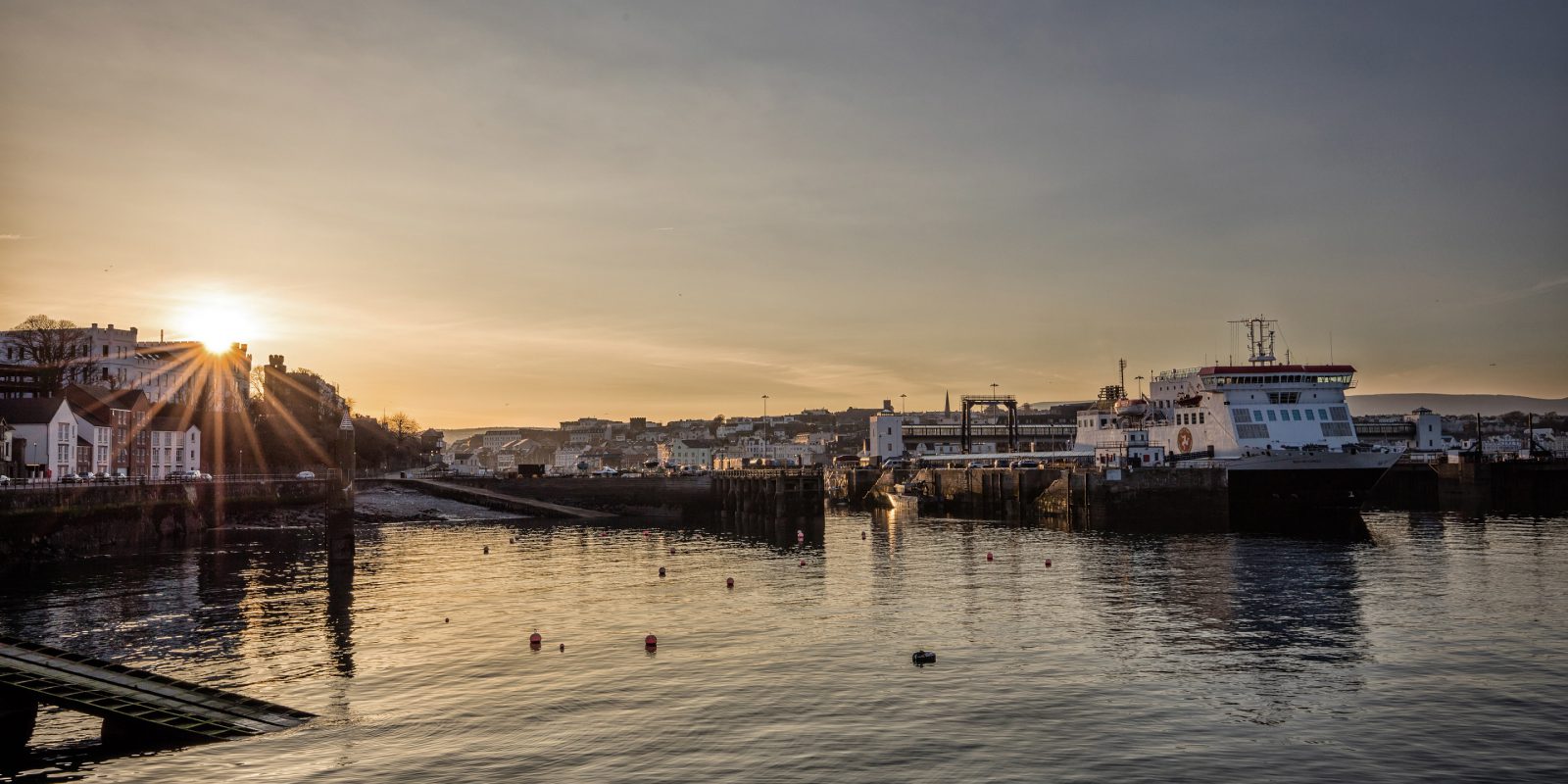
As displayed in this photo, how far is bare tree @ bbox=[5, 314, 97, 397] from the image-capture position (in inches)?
4203

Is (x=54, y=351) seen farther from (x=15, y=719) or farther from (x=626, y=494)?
(x=15, y=719)

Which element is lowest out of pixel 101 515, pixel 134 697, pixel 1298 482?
pixel 134 697

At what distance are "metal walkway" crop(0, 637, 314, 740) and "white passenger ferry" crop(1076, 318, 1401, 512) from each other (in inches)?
2491

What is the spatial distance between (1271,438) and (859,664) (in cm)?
5721

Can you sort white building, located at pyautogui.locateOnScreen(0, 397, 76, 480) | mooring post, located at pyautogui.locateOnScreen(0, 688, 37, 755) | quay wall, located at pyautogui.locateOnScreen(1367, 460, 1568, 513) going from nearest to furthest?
mooring post, located at pyautogui.locateOnScreen(0, 688, 37, 755)
white building, located at pyautogui.locateOnScreen(0, 397, 76, 480)
quay wall, located at pyautogui.locateOnScreen(1367, 460, 1568, 513)

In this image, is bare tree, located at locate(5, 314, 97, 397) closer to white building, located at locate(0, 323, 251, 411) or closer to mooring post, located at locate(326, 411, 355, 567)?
white building, located at locate(0, 323, 251, 411)

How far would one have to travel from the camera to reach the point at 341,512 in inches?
2098

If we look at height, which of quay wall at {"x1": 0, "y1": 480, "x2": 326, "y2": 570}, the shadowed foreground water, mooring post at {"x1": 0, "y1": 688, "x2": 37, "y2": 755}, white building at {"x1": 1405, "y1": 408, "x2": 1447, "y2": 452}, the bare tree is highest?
the bare tree

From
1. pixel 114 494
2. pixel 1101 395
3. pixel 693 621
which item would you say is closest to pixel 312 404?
pixel 114 494

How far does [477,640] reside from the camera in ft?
106

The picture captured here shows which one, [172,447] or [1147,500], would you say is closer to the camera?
[1147,500]

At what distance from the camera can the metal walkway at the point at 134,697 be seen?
69.2ft

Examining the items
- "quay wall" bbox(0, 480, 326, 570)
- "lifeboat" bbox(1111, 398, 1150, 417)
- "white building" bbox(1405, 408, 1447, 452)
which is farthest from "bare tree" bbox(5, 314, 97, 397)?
"white building" bbox(1405, 408, 1447, 452)

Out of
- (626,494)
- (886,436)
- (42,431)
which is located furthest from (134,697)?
(886,436)
